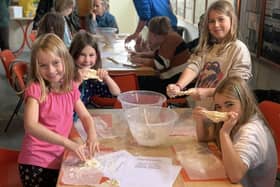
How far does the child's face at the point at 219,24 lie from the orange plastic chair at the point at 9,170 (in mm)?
1288

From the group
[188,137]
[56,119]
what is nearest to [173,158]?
[188,137]

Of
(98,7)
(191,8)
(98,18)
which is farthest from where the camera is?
(191,8)

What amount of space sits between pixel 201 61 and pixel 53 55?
0.94 metres

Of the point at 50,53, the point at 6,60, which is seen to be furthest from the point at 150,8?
the point at 50,53

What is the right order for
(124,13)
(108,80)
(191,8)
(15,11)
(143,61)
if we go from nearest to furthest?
(108,80), (143,61), (191,8), (15,11), (124,13)

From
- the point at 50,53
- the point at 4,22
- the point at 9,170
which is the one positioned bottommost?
the point at 9,170

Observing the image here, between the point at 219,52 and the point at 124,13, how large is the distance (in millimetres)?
6391

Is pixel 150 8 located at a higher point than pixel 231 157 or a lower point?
higher

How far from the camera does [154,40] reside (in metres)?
3.80

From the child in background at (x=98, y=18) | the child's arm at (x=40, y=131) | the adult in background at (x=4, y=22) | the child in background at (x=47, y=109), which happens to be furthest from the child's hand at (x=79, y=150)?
the adult in background at (x=4, y=22)

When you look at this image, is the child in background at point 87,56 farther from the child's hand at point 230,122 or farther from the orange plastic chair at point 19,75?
the child's hand at point 230,122

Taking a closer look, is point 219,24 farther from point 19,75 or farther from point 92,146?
point 19,75

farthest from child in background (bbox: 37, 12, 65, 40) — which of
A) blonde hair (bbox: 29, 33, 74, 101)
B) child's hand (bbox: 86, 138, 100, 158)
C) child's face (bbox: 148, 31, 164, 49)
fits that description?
child's hand (bbox: 86, 138, 100, 158)

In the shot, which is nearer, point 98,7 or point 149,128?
point 149,128
